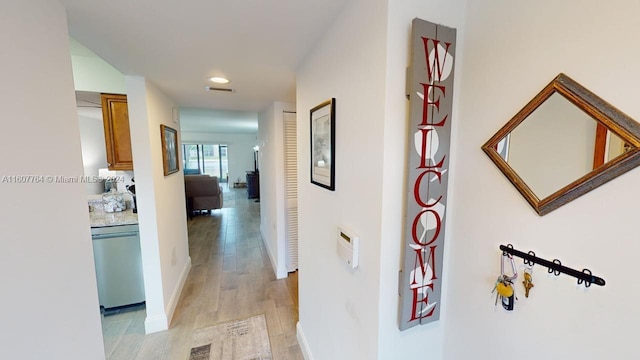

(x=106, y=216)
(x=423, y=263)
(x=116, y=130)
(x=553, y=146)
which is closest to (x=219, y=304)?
(x=106, y=216)

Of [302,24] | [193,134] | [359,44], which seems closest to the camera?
[359,44]

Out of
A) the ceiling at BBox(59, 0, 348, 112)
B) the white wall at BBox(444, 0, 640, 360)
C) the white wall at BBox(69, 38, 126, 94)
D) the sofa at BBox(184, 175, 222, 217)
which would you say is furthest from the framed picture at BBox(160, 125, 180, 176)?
the sofa at BBox(184, 175, 222, 217)

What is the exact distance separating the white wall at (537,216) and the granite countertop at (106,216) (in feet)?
9.09

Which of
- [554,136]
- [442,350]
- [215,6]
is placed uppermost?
[215,6]

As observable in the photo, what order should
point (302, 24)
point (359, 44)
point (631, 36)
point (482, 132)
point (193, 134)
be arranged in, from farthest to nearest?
point (193, 134), point (302, 24), point (359, 44), point (482, 132), point (631, 36)

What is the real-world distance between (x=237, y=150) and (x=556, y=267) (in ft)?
36.9

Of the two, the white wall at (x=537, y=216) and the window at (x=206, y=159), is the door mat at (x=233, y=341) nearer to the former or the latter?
the white wall at (x=537, y=216)

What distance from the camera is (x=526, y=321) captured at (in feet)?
2.40

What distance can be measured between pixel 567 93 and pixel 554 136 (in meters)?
0.11

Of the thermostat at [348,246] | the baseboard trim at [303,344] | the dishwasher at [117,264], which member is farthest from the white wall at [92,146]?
the thermostat at [348,246]

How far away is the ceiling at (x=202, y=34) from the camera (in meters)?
1.05

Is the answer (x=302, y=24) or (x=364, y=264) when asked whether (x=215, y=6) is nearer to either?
(x=302, y=24)

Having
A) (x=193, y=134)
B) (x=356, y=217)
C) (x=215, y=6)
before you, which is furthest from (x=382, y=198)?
(x=193, y=134)

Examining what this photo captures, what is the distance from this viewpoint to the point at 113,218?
247 centimetres
